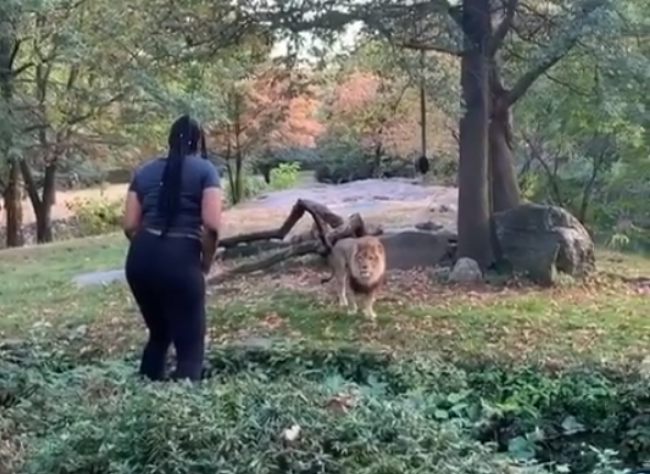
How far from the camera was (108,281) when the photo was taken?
875 centimetres

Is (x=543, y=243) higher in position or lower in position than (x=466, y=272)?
higher

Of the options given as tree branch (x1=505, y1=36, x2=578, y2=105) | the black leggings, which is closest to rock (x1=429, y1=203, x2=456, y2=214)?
tree branch (x1=505, y1=36, x2=578, y2=105)

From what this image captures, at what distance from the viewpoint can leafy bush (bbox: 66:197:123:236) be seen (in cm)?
1591

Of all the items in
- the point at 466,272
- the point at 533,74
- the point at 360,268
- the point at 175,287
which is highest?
the point at 533,74

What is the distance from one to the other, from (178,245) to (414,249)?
4990 mm

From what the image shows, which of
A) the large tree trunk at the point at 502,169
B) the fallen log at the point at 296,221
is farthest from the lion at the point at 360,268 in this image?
the large tree trunk at the point at 502,169

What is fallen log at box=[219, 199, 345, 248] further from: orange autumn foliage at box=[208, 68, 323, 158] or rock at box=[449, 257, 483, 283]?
orange autumn foliage at box=[208, 68, 323, 158]

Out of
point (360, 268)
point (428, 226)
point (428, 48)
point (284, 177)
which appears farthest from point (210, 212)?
point (284, 177)

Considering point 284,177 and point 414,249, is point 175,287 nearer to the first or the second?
point 414,249

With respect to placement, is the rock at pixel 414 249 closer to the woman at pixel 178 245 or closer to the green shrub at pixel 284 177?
the woman at pixel 178 245

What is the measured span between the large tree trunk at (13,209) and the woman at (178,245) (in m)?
10.5

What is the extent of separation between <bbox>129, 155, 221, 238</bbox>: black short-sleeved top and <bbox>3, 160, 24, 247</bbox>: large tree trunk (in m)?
10.5

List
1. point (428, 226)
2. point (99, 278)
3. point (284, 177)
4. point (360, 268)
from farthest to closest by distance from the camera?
point (284, 177)
point (428, 226)
point (99, 278)
point (360, 268)

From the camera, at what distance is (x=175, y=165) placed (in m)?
3.94
